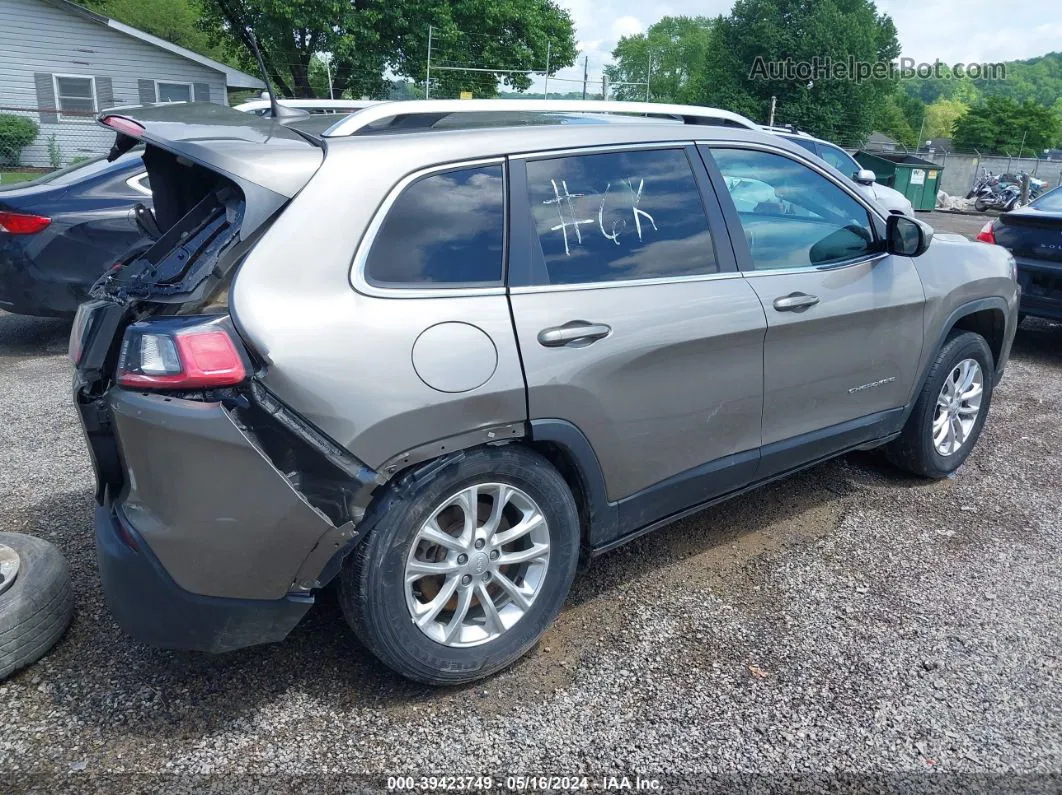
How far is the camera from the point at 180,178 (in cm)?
297

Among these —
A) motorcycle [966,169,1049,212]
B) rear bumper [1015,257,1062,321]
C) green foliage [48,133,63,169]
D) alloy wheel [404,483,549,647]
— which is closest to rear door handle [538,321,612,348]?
alloy wheel [404,483,549,647]

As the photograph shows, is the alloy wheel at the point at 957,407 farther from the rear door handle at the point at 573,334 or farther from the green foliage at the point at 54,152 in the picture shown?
the green foliage at the point at 54,152

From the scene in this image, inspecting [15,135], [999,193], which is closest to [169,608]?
[15,135]

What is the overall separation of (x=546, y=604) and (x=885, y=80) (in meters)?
59.8

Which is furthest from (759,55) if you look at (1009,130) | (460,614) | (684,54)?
(460,614)

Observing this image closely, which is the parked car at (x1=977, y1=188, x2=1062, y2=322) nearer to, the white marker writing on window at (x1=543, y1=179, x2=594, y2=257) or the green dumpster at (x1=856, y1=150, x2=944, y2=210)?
the white marker writing on window at (x1=543, y1=179, x2=594, y2=257)

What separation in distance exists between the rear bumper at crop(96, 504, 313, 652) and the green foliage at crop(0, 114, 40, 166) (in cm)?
2248

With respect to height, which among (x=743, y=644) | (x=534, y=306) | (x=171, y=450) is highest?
(x=534, y=306)

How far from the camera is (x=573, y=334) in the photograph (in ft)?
9.12

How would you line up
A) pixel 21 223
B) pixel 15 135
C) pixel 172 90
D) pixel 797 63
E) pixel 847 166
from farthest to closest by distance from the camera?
pixel 797 63 < pixel 172 90 < pixel 15 135 < pixel 847 166 < pixel 21 223

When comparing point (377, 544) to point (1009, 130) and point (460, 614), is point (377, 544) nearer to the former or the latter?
point (460, 614)

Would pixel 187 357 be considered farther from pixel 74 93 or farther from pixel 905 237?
pixel 74 93

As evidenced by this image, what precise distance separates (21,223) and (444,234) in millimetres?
5161

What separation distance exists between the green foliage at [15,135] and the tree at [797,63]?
128 feet
